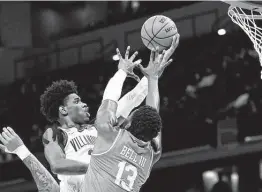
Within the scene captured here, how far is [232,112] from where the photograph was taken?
377 inches

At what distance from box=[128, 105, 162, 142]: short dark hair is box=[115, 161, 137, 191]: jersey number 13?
→ 20 centimetres

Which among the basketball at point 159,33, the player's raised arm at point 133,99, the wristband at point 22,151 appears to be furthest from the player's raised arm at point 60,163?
the basketball at point 159,33

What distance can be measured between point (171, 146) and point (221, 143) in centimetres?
90

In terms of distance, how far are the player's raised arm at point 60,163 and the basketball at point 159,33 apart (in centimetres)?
105

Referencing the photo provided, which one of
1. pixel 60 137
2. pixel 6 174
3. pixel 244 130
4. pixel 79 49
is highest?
pixel 79 49

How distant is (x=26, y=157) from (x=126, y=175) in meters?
1.00

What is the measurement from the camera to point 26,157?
4344 millimetres

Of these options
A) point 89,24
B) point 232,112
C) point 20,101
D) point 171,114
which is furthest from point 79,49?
point 232,112

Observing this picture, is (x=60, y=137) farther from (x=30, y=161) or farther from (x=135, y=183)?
(x=135, y=183)

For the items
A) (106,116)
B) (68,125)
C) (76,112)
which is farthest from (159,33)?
(106,116)

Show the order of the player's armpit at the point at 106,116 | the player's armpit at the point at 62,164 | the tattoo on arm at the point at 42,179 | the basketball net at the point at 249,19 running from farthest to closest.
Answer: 1. the basketball net at the point at 249,19
2. the tattoo on arm at the point at 42,179
3. the player's armpit at the point at 62,164
4. the player's armpit at the point at 106,116

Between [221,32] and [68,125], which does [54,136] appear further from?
[221,32]

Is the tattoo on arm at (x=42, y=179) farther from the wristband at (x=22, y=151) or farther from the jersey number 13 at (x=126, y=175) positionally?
the jersey number 13 at (x=126, y=175)

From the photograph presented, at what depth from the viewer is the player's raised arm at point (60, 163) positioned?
3957mm
